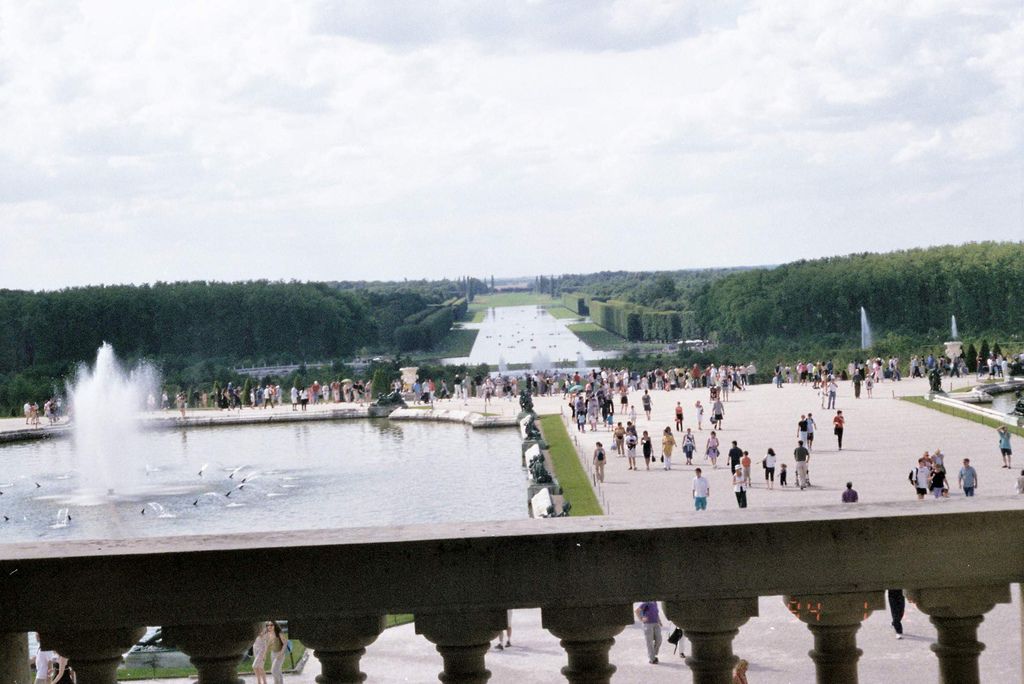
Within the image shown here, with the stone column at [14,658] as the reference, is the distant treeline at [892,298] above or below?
above

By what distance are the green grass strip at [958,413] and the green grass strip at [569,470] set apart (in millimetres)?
11147

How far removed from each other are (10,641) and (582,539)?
1.33 metres

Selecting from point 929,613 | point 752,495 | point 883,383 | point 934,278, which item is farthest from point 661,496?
point 934,278

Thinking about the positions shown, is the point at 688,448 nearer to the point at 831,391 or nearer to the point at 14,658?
the point at 831,391

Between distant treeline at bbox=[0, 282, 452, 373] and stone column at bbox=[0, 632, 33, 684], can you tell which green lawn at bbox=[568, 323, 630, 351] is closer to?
distant treeline at bbox=[0, 282, 452, 373]

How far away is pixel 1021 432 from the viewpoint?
34.8 m

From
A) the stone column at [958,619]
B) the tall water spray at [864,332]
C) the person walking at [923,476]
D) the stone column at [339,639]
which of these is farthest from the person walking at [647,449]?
the tall water spray at [864,332]

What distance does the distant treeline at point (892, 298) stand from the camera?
95938 mm

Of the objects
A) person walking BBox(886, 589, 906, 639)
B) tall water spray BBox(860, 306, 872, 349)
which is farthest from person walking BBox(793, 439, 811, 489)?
tall water spray BBox(860, 306, 872, 349)

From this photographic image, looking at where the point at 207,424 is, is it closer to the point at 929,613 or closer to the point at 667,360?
the point at 667,360

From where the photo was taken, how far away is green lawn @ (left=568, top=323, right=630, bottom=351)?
121m

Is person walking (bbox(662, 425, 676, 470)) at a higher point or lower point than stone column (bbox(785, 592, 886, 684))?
lower

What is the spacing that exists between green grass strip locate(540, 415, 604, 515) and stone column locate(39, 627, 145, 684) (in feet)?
65.4

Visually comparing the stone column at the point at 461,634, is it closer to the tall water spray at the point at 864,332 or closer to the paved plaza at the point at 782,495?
the paved plaza at the point at 782,495
